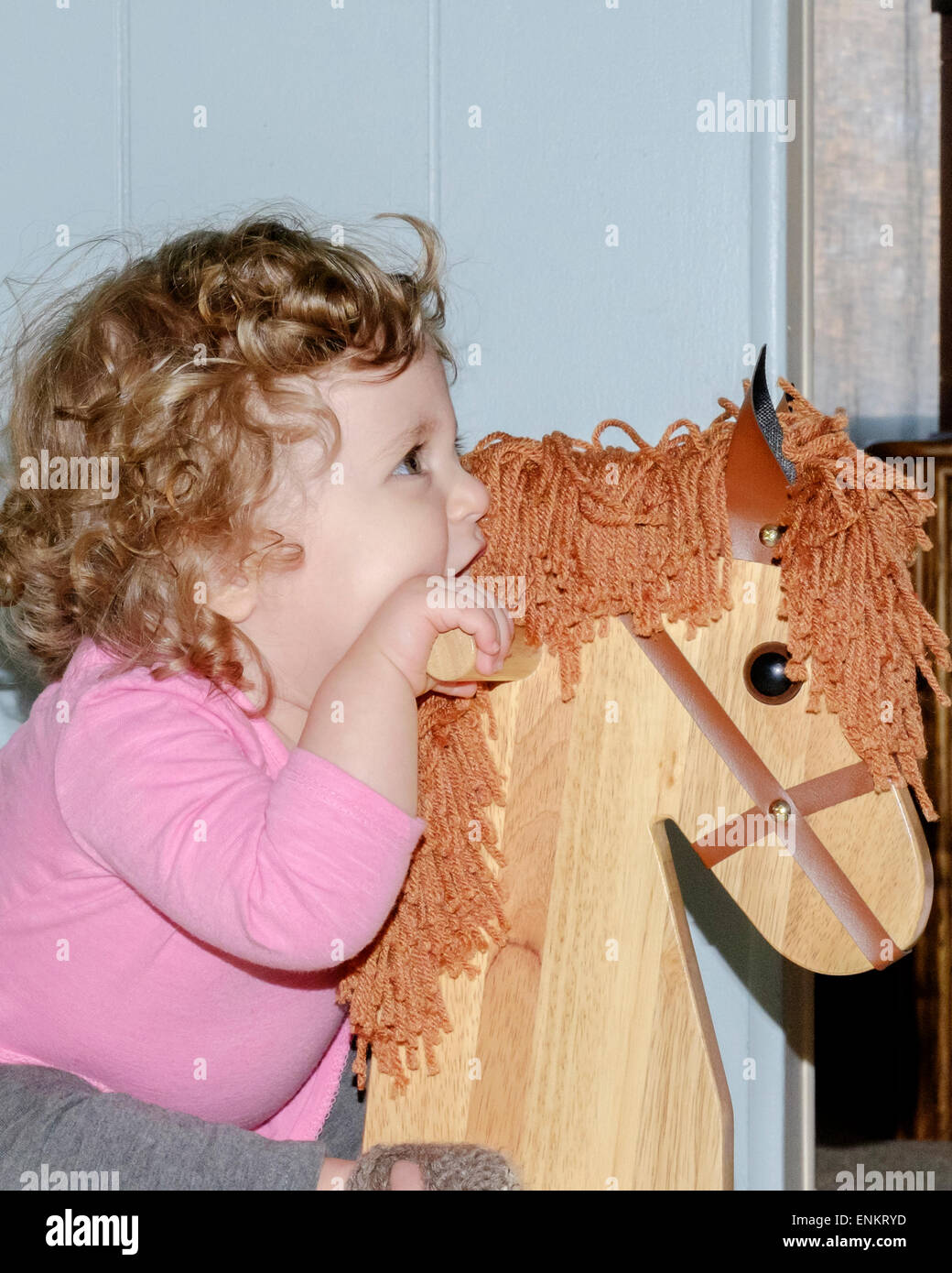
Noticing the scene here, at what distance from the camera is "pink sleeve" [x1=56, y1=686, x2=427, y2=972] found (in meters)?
0.59

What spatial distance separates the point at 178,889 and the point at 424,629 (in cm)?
18

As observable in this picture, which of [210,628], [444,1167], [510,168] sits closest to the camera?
[444,1167]

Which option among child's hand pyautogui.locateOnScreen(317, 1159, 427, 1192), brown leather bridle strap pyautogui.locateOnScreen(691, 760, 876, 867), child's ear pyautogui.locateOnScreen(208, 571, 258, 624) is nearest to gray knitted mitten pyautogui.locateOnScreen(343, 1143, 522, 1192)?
child's hand pyautogui.locateOnScreen(317, 1159, 427, 1192)

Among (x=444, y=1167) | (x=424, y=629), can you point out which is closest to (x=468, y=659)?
(x=424, y=629)

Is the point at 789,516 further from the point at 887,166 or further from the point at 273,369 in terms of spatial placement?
the point at 887,166

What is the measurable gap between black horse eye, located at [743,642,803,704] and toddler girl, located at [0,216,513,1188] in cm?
12

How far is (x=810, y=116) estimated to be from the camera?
0.86 metres

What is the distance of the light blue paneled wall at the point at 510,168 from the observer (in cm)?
86

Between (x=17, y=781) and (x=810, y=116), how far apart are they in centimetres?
69

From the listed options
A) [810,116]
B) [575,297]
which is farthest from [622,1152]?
[810,116]

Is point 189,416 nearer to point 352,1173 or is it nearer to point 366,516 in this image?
point 366,516

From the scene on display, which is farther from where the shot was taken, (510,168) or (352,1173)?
(510,168)

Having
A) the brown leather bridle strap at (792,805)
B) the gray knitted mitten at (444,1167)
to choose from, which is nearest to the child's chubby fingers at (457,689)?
the brown leather bridle strap at (792,805)

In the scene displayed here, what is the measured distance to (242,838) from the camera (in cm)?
60
